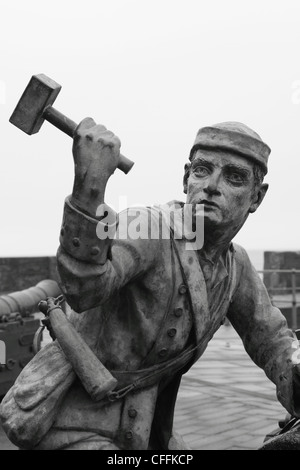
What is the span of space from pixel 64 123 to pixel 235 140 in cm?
60

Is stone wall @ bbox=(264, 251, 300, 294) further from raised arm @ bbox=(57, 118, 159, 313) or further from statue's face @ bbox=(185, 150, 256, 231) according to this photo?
raised arm @ bbox=(57, 118, 159, 313)

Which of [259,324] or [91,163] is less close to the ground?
[91,163]

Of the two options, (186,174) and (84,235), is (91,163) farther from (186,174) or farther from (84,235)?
(186,174)

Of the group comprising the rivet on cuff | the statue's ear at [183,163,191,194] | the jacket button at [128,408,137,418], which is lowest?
the jacket button at [128,408,137,418]

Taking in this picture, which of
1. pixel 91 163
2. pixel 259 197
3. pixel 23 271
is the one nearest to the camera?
pixel 91 163

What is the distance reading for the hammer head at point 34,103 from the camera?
6.86 feet

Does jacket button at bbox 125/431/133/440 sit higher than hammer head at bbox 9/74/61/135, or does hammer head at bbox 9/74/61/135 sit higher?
hammer head at bbox 9/74/61/135

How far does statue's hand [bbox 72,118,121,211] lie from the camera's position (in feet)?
6.70

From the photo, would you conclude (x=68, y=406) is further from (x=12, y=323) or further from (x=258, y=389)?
(x=258, y=389)

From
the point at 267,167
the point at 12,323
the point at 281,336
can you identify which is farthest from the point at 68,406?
the point at 12,323

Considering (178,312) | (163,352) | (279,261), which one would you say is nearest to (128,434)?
(163,352)

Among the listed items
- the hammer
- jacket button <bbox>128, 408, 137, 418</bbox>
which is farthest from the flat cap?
jacket button <bbox>128, 408, 137, 418</bbox>

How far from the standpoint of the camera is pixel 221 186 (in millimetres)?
2447

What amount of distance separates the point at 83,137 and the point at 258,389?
17.7 ft
